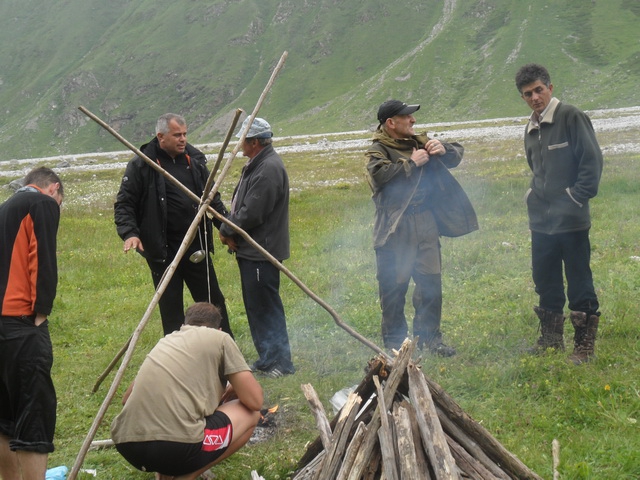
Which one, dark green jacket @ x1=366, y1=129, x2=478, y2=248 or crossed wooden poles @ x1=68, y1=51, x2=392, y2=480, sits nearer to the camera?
crossed wooden poles @ x1=68, y1=51, x2=392, y2=480

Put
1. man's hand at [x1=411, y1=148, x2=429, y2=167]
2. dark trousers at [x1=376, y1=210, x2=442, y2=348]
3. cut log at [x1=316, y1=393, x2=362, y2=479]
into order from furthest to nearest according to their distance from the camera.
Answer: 1. dark trousers at [x1=376, y1=210, x2=442, y2=348]
2. man's hand at [x1=411, y1=148, x2=429, y2=167]
3. cut log at [x1=316, y1=393, x2=362, y2=479]

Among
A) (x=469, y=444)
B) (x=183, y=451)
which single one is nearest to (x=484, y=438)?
(x=469, y=444)

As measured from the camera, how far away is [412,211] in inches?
251

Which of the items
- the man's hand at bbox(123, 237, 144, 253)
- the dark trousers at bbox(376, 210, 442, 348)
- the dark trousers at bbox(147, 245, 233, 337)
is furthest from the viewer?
the dark trousers at bbox(147, 245, 233, 337)

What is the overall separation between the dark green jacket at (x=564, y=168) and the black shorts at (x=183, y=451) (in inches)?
137

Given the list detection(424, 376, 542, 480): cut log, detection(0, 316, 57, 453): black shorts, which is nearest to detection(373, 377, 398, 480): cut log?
detection(424, 376, 542, 480): cut log

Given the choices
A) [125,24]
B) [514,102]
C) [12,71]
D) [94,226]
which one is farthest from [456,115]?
[12,71]

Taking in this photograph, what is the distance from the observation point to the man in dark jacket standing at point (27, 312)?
426cm

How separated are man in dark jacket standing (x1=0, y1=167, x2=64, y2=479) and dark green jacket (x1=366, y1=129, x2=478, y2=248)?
3161 millimetres

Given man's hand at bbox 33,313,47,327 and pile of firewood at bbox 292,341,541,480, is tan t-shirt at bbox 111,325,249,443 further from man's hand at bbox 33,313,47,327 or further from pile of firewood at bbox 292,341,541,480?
man's hand at bbox 33,313,47,327

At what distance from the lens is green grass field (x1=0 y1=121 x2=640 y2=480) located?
4.95 m

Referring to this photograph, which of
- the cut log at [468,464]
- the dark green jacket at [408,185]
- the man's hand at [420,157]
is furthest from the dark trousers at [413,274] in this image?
the cut log at [468,464]

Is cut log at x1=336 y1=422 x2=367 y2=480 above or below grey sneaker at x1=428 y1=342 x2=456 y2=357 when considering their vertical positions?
above

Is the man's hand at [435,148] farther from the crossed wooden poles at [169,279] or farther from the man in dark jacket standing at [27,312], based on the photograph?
the man in dark jacket standing at [27,312]
